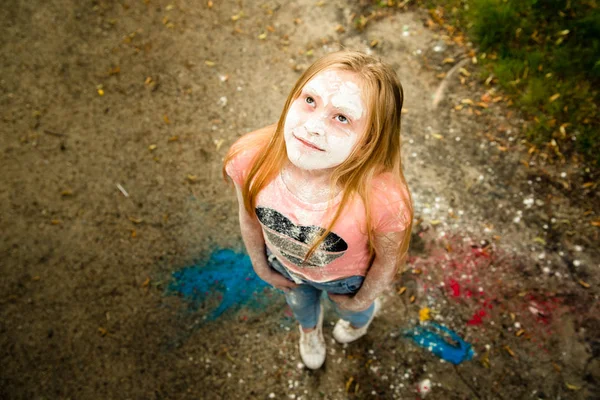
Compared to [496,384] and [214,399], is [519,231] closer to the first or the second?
[496,384]

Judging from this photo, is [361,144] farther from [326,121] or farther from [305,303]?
[305,303]

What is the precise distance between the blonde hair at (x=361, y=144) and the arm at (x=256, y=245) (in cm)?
8

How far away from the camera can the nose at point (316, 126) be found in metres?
1.44

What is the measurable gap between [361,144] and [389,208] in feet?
0.85

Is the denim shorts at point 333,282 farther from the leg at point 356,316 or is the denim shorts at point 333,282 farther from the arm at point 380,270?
the leg at point 356,316

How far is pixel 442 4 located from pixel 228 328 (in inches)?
138

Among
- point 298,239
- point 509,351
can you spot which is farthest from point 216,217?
point 509,351

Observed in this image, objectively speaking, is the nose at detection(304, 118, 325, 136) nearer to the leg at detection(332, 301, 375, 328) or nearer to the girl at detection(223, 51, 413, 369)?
the girl at detection(223, 51, 413, 369)

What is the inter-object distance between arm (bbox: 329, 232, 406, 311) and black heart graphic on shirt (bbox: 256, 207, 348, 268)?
15 centimetres

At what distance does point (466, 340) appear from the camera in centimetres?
296

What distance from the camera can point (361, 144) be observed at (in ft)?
4.97

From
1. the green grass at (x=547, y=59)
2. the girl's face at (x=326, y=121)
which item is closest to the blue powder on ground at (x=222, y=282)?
the girl's face at (x=326, y=121)

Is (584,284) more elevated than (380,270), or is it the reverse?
(380,270)

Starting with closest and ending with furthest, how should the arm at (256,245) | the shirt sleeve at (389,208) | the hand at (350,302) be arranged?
the shirt sleeve at (389,208) < the arm at (256,245) < the hand at (350,302)
